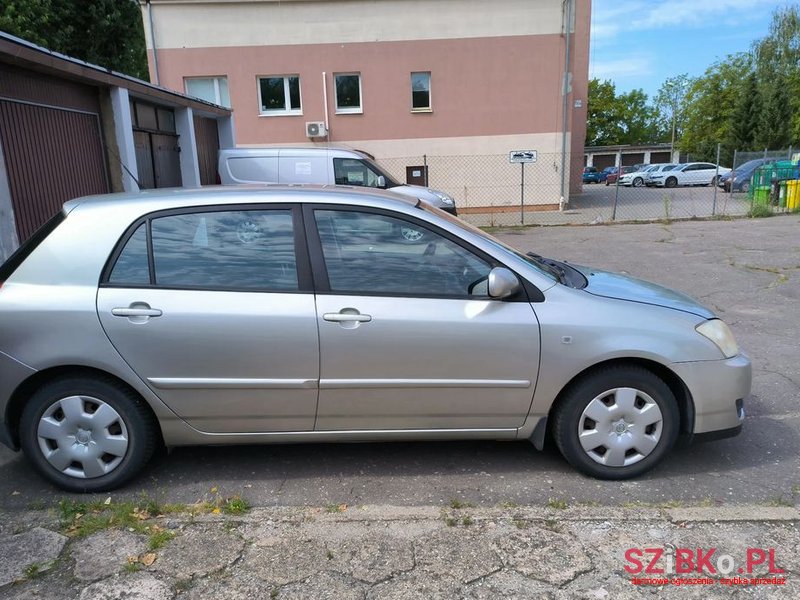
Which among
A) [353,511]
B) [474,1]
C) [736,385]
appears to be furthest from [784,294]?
[474,1]

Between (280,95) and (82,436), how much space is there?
719 inches

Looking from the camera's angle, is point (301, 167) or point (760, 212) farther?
point (760, 212)

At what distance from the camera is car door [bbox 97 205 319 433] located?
123 inches

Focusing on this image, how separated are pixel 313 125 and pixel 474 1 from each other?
20.7 ft

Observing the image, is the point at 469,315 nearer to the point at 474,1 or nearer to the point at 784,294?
the point at 784,294

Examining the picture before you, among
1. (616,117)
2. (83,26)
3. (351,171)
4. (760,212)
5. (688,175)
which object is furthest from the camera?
(616,117)

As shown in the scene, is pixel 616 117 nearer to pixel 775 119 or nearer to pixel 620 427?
pixel 775 119

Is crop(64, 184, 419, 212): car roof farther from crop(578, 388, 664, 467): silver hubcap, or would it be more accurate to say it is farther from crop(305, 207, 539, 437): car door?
crop(578, 388, 664, 467): silver hubcap

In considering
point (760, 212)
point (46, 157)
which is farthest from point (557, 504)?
point (760, 212)

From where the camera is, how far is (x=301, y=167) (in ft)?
42.4

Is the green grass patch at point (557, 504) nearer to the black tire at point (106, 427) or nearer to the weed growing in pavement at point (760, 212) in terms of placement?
the black tire at point (106, 427)

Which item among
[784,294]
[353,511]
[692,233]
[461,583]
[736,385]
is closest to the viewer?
[461,583]

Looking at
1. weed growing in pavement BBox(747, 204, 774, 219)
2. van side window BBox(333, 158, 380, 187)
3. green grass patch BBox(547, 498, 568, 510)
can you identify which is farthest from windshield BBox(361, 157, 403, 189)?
weed growing in pavement BBox(747, 204, 774, 219)

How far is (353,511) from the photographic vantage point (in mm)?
3098
